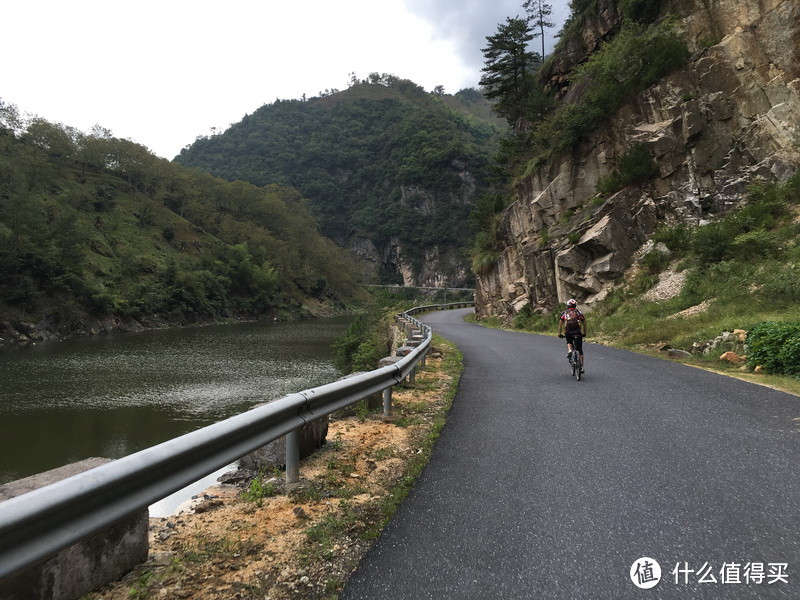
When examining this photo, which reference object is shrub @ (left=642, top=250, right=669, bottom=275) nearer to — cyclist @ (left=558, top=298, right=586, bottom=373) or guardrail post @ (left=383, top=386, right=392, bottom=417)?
cyclist @ (left=558, top=298, right=586, bottom=373)

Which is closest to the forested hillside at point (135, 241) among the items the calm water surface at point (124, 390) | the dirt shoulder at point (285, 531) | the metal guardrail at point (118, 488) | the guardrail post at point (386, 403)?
the calm water surface at point (124, 390)

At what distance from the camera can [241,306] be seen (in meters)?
74.8

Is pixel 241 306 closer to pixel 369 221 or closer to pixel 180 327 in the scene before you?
pixel 180 327

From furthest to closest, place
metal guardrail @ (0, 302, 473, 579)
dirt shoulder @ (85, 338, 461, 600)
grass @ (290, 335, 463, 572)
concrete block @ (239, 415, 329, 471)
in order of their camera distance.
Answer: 1. concrete block @ (239, 415, 329, 471)
2. grass @ (290, 335, 463, 572)
3. dirt shoulder @ (85, 338, 461, 600)
4. metal guardrail @ (0, 302, 473, 579)

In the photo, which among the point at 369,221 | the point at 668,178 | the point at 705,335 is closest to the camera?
the point at 705,335

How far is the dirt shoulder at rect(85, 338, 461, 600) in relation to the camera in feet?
8.96

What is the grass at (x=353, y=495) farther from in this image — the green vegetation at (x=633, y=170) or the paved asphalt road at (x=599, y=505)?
the green vegetation at (x=633, y=170)

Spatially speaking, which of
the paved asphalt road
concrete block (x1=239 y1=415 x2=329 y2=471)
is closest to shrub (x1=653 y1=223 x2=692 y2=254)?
the paved asphalt road

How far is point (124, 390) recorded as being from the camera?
71.7 feet

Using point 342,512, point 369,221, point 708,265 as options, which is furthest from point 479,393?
point 369,221

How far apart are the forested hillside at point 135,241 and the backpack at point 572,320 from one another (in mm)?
47029

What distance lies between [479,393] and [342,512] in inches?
214

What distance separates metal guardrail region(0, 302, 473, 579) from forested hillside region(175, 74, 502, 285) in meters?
133

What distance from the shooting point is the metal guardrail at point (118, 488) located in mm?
1949
